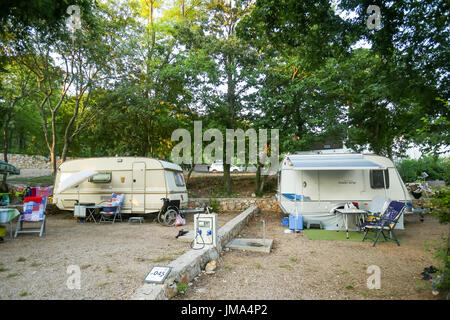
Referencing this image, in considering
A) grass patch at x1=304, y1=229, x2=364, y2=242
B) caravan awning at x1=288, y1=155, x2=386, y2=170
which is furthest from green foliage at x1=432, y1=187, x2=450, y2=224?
caravan awning at x1=288, y1=155, x2=386, y2=170

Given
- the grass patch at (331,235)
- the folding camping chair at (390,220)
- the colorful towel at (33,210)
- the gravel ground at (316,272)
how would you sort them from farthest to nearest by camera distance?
the grass patch at (331,235)
the colorful towel at (33,210)
the folding camping chair at (390,220)
the gravel ground at (316,272)

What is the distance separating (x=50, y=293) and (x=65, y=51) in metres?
11.1

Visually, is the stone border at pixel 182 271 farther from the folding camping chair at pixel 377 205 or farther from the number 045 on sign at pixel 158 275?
the folding camping chair at pixel 377 205

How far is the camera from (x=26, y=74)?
12352mm

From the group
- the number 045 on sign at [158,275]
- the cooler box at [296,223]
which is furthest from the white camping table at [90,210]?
the number 045 on sign at [158,275]

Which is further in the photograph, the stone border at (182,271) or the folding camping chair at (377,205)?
the folding camping chair at (377,205)

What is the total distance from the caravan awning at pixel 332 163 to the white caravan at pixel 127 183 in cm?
432

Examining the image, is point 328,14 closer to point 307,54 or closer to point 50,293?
point 307,54

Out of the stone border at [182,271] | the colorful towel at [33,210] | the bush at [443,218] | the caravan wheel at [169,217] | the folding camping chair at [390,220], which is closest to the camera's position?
the bush at [443,218]

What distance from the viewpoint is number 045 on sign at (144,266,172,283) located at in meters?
3.15

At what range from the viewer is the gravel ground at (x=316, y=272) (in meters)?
3.42

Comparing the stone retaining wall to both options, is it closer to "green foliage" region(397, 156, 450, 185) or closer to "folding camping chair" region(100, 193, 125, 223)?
"folding camping chair" region(100, 193, 125, 223)

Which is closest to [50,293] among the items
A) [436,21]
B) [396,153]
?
[436,21]

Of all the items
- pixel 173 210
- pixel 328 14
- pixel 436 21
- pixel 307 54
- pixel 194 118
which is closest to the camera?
pixel 436 21
